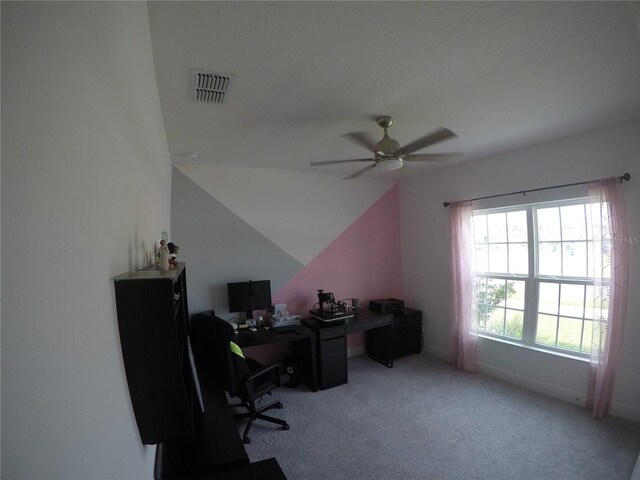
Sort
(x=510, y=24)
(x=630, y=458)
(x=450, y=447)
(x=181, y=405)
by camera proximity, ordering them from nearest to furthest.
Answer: (x=181, y=405)
(x=510, y=24)
(x=630, y=458)
(x=450, y=447)

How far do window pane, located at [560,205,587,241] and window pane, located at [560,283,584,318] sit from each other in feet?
1.64

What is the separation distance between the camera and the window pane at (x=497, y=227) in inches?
129

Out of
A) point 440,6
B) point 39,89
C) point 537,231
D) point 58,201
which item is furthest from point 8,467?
point 537,231

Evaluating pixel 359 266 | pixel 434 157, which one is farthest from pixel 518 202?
pixel 359 266

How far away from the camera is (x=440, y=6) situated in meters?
1.15

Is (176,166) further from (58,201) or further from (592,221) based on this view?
(592,221)

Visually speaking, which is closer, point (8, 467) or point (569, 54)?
point (8, 467)

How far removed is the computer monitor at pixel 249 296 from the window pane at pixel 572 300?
124 inches

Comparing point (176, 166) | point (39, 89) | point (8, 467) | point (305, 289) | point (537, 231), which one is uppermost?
point (176, 166)

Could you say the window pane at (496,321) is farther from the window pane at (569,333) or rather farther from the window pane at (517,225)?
the window pane at (517,225)

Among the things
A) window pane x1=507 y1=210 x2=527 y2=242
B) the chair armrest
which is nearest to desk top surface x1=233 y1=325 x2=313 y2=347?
the chair armrest

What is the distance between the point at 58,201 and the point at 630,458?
3491 mm

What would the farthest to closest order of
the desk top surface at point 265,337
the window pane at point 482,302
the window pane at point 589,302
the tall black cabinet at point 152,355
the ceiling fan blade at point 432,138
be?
the window pane at point 482,302 < the desk top surface at point 265,337 < the window pane at point 589,302 < the ceiling fan blade at point 432,138 < the tall black cabinet at point 152,355

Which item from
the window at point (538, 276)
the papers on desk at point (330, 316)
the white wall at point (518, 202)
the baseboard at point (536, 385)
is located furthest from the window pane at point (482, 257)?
the papers on desk at point (330, 316)
